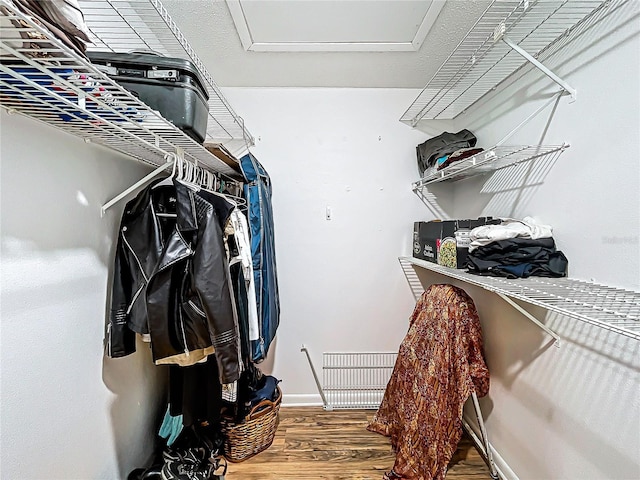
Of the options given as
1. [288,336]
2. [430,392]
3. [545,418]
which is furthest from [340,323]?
[545,418]

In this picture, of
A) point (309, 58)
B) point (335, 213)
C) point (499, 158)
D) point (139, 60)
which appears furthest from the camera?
point (335, 213)

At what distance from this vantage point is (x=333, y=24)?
148 centimetres

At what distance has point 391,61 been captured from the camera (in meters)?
1.79

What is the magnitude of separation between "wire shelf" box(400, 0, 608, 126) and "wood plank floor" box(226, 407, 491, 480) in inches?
75.2

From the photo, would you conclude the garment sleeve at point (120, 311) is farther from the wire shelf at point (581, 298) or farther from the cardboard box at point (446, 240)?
the cardboard box at point (446, 240)

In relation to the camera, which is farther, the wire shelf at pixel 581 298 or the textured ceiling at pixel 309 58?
the textured ceiling at pixel 309 58

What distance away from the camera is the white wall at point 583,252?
3.13 feet

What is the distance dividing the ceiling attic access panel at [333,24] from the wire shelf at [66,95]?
72 centimetres

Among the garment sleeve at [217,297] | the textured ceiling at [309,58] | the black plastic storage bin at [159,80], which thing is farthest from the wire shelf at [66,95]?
the textured ceiling at [309,58]

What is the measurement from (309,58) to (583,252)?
1580mm

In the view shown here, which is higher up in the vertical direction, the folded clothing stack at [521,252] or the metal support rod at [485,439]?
the folded clothing stack at [521,252]

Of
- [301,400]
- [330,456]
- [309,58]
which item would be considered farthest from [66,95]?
[301,400]

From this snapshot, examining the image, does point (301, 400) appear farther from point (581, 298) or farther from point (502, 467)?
point (581, 298)

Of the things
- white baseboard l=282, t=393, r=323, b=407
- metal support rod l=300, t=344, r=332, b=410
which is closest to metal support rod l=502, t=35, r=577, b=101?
metal support rod l=300, t=344, r=332, b=410
